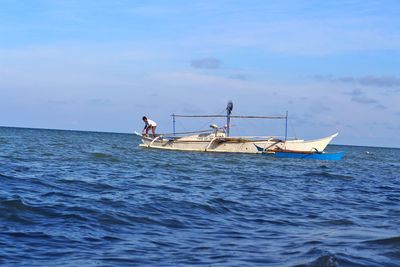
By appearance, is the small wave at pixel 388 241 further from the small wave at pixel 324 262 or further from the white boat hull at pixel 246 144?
the white boat hull at pixel 246 144

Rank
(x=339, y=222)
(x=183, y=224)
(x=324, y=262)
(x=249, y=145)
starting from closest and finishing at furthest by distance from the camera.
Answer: (x=324, y=262), (x=183, y=224), (x=339, y=222), (x=249, y=145)

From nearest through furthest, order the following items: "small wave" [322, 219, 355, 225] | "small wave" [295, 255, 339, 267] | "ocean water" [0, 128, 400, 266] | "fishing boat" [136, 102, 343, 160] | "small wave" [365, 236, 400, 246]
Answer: "small wave" [295, 255, 339, 267]
"ocean water" [0, 128, 400, 266]
"small wave" [365, 236, 400, 246]
"small wave" [322, 219, 355, 225]
"fishing boat" [136, 102, 343, 160]

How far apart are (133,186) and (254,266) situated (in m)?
9.95

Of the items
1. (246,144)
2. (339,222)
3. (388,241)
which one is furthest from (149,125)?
(388,241)

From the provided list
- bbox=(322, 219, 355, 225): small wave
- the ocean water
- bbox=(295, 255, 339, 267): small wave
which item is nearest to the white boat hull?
the ocean water

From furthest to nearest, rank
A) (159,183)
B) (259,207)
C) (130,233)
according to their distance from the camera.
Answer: (159,183)
(259,207)
(130,233)

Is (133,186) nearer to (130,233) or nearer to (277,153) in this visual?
(130,233)

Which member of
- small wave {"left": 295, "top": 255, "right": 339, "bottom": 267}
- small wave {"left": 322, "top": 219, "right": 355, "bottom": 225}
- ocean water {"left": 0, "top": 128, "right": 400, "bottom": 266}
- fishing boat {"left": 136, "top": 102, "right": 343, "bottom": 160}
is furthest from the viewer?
fishing boat {"left": 136, "top": 102, "right": 343, "bottom": 160}

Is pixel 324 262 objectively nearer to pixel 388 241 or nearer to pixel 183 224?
pixel 388 241

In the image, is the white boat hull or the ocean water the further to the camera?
the white boat hull

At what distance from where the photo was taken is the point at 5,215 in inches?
400

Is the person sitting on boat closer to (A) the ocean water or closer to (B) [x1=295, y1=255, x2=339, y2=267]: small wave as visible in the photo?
(A) the ocean water

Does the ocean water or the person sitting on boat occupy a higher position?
the person sitting on boat

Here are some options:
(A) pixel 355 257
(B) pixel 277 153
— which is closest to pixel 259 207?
(A) pixel 355 257
